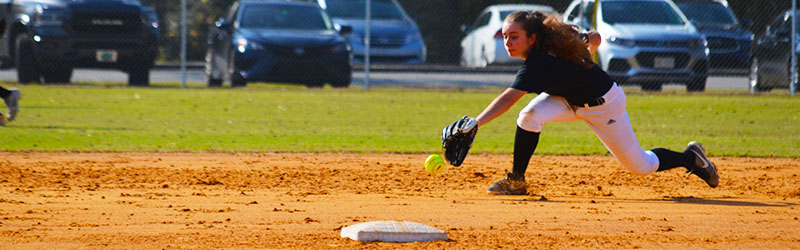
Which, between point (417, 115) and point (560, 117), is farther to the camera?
point (417, 115)

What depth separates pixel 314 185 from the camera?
7254mm

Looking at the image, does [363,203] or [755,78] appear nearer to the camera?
[363,203]

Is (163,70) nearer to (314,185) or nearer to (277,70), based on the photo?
(277,70)

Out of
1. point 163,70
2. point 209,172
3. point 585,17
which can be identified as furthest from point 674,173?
point 163,70

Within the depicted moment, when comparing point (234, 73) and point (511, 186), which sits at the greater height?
point (511, 186)

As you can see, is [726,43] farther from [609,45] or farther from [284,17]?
[284,17]

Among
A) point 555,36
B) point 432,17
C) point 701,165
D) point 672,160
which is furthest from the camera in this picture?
point 432,17

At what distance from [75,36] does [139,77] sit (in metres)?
1.66

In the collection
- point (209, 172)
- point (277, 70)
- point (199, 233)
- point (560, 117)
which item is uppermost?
point (560, 117)

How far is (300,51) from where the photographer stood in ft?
57.1

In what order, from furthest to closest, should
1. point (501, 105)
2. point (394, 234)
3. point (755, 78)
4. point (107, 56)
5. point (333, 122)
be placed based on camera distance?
point (107, 56) → point (755, 78) → point (333, 122) → point (501, 105) → point (394, 234)

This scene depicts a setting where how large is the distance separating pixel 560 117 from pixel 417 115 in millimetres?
7451

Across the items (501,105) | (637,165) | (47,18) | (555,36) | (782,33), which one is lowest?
(47,18)

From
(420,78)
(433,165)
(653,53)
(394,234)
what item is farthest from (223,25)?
(394,234)
